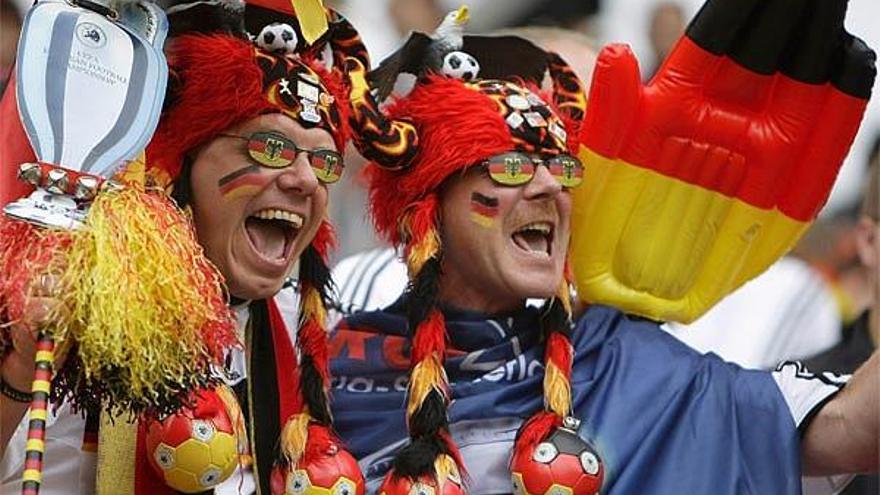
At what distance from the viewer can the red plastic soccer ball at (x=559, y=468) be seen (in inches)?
133

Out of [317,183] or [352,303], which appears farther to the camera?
[352,303]

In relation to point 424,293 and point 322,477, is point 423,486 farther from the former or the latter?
point 424,293

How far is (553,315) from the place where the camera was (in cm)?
364

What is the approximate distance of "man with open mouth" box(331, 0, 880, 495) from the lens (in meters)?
3.45

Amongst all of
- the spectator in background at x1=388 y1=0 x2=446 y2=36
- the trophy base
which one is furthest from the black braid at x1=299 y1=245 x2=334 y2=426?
the spectator in background at x1=388 y1=0 x2=446 y2=36

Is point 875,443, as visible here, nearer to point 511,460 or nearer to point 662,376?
point 662,376

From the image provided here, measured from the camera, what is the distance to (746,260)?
3818 millimetres

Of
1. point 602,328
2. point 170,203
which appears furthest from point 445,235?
point 170,203

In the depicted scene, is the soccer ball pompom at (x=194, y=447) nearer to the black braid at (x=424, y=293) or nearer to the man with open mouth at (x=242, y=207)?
the man with open mouth at (x=242, y=207)

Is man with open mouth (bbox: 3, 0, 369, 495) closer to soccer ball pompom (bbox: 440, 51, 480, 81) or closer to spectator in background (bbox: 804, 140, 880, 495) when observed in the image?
soccer ball pompom (bbox: 440, 51, 480, 81)

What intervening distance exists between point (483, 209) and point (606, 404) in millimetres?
431

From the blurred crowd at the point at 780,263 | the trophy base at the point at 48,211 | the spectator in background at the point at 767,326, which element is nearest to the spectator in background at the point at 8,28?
the blurred crowd at the point at 780,263

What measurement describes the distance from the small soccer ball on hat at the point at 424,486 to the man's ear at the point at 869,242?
1.93 meters

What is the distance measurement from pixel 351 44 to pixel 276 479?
0.83 m
